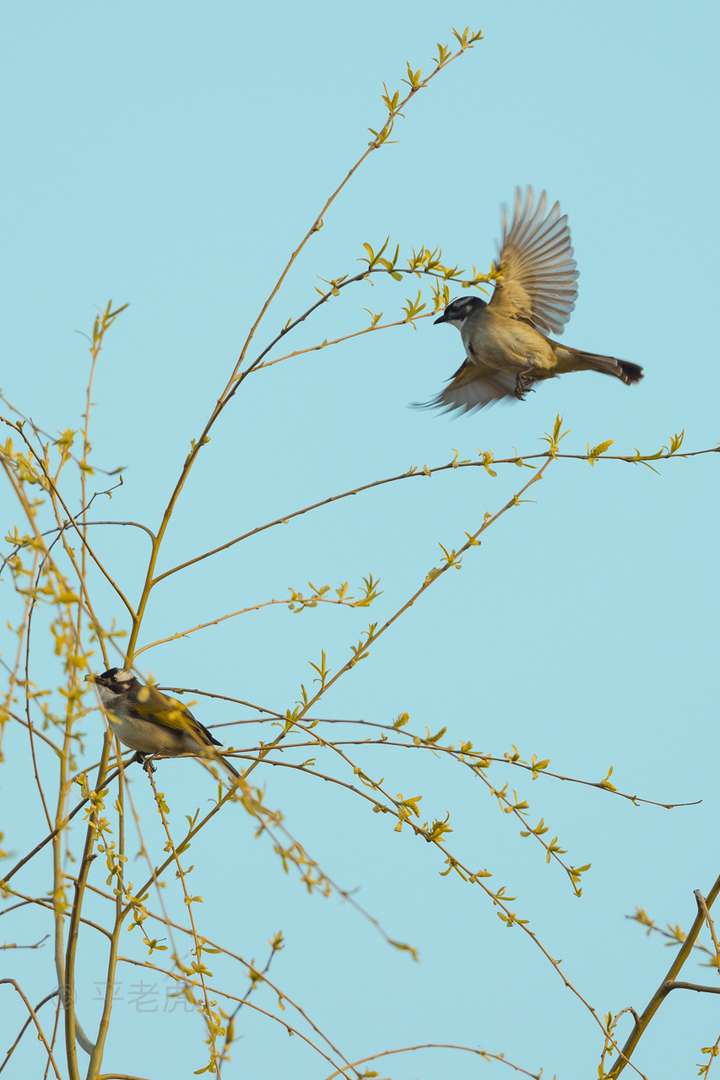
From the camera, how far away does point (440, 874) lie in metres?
2.71

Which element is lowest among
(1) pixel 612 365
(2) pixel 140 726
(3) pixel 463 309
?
(2) pixel 140 726

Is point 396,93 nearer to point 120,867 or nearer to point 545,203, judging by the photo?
point 120,867

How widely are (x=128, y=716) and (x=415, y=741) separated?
2.38 m

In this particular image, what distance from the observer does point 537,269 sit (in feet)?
20.6

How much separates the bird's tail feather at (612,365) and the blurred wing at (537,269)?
0.17 metres

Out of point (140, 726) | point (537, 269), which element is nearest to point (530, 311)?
point (537, 269)

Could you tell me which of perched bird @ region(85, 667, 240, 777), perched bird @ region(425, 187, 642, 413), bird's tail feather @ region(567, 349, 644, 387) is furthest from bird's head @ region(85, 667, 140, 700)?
bird's tail feather @ region(567, 349, 644, 387)

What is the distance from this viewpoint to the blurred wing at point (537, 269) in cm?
614

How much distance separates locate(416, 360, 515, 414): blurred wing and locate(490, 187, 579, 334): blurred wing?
0.49 meters

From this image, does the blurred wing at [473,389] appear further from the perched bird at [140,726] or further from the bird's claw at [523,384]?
the perched bird at [140,726]

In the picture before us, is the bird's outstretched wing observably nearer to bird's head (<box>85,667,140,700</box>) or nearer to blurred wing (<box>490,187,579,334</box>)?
blurred wing (<box>490,187,579,334</box>)

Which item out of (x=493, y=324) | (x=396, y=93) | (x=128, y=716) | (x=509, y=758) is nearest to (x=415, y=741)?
(x=509, y=758)

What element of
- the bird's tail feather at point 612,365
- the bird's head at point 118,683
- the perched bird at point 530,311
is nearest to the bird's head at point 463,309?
the perched bird at point 530,311

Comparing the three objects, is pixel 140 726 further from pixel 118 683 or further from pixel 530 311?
pixel 530 311
